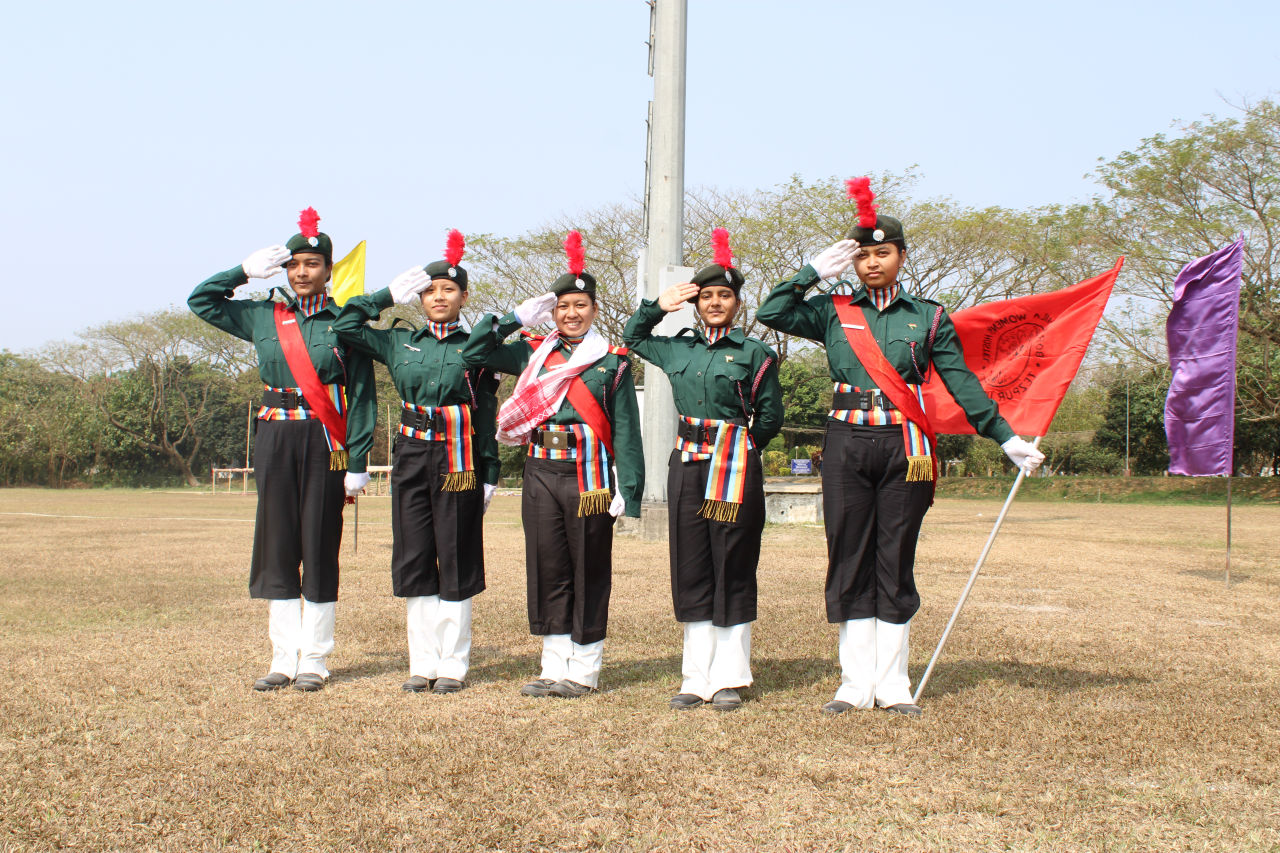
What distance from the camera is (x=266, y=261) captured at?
5.05 metres

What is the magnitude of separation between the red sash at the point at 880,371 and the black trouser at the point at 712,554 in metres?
0.67

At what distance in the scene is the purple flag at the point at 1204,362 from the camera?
26.5 ft

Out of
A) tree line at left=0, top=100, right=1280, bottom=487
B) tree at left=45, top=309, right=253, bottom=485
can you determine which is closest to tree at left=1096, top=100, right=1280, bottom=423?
tree line at left=0, top=100, right=1280, bottom=487

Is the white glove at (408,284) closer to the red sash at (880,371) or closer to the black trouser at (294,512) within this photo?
the black trouser at (294,512)

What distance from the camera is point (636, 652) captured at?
19.0 ft

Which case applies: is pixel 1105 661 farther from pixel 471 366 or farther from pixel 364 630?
pixel 364 630

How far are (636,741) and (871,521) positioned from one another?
1.43 m

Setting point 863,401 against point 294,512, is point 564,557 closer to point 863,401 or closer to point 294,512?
point 294,512

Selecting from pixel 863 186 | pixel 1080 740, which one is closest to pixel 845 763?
pixel 1080 740

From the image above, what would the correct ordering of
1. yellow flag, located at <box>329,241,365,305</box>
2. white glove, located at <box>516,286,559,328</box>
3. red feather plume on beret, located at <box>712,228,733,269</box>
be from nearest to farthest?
red feather plume on beret, located at <box>712,228,733,269</box>
white glove, located at <box>516,286,559,328</box>
yellow flag, located at <box>329,241,365,305</box>

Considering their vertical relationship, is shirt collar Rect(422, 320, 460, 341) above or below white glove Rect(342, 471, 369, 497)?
above

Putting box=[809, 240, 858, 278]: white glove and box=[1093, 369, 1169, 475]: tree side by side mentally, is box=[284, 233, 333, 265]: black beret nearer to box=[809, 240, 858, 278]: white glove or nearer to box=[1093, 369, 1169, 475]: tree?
box=[809, 240, 858, 278]: white glove

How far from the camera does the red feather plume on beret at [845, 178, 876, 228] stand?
4414mm

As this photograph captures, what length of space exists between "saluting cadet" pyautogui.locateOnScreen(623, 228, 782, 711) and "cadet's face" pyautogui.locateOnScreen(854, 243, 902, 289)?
562mm
